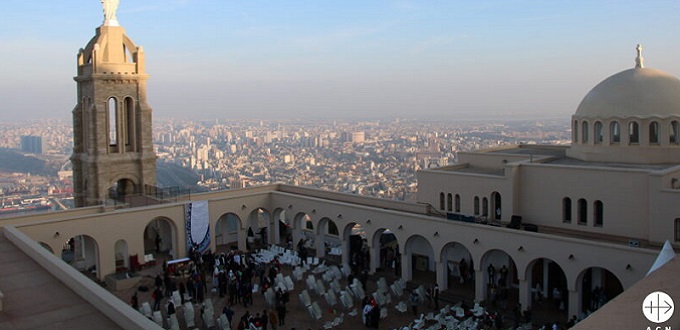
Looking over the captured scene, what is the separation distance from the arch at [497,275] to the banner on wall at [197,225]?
12287 mm

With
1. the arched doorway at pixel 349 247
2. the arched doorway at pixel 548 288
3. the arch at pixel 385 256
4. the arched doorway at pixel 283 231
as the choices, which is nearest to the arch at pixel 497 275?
the arched doorway at pixel 548 288

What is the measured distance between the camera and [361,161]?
3565 inches

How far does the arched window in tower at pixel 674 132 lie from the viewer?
73.6 ft

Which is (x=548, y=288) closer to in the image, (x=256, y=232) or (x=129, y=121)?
(x=256, y=232)

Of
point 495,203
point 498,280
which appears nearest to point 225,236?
point 495,203

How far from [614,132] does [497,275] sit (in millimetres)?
7034

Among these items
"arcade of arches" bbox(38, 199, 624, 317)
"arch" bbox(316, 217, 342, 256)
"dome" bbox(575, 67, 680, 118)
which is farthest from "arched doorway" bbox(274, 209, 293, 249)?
"dome" bbox(575, 67, 680, 118)

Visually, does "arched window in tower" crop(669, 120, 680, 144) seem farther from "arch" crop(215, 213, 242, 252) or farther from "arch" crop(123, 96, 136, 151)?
"arch" crop(123, 96, 136, 151)

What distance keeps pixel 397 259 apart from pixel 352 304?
14.8 feet

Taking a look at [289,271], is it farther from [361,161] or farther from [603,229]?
[361,161]

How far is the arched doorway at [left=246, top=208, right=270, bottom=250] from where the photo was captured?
29.9 meters

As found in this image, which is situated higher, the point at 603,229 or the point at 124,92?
the point at 124,92

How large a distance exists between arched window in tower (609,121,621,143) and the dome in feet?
1.47

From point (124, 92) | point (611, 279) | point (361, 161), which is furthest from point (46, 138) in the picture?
Result: point (611, 279)
